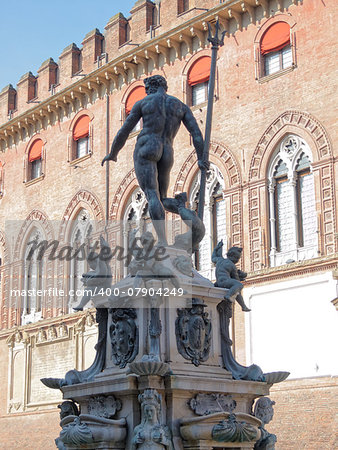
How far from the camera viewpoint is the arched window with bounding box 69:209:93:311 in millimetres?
25234

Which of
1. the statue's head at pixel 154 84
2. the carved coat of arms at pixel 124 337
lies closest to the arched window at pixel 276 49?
the statue's head at pixel 154 84

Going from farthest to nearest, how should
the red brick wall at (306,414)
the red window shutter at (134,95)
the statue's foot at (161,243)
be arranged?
the red window shutter at (134,95)
the red brick wall at (306,414)
the statue's foot at (161,243)

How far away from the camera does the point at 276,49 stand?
2033cm

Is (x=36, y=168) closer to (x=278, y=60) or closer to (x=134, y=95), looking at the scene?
(x=134, y=95)

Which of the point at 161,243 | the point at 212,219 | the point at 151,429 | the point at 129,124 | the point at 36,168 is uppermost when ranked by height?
the point at 36,168

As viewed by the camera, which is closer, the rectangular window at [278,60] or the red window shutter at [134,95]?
the rectangular window at [278,60]

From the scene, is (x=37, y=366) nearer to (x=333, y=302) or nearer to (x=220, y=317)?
(x=333, y=302)

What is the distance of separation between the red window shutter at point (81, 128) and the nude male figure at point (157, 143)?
18.1 metres

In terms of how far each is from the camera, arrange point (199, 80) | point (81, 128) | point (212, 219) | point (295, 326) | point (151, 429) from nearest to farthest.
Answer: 1. point (151, 429)
2. point (295, 326)
3. point (212, 219)
4. point (199, 80)
5. point (81, 128)

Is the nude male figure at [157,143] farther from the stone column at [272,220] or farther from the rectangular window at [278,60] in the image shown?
the rectangular window at [278,60]

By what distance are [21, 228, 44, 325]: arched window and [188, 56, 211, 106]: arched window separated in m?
8.15

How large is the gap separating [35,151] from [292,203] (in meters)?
12.4

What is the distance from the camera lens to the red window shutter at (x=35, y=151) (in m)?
28.4

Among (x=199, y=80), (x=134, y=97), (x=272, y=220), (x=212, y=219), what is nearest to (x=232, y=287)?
(x=272, y=220)
